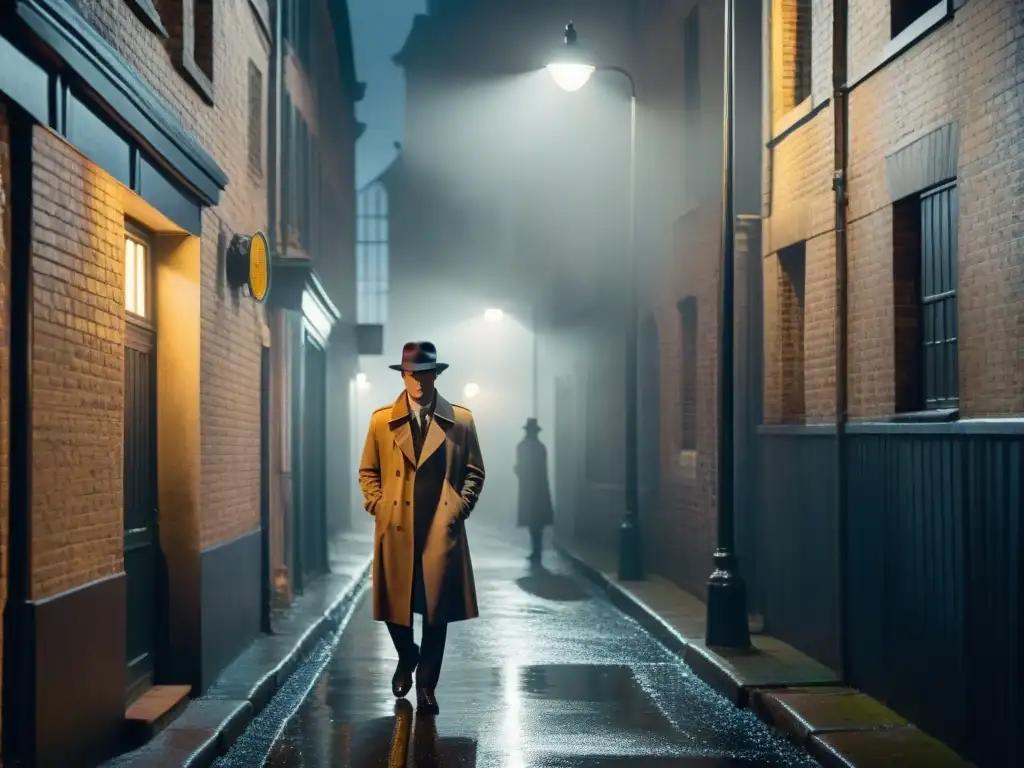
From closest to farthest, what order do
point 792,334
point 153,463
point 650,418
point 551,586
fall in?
point 153,463 < point 792,334 < point 551,586 < point 650,418

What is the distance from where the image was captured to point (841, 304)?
10484mm

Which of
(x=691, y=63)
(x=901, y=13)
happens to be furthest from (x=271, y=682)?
(x=691, y=63)

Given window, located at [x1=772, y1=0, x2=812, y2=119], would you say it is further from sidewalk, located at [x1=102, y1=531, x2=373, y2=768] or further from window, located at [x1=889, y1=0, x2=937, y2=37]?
sidewalk, located at [x1=102, y1=531, x2=373, y2=768]

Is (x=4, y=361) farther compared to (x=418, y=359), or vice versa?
(x=418, y=359)

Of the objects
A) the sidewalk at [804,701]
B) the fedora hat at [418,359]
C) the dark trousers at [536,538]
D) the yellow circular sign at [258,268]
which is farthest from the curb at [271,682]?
the dark trousers at [536,538]

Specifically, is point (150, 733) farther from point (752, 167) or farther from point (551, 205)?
point (551, 205)

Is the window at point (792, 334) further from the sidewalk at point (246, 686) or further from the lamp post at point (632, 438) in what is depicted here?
the lamp post at point (632, 438)

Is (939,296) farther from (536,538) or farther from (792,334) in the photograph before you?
(536,538)

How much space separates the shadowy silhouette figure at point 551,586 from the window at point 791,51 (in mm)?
6450

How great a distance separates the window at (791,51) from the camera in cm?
1262

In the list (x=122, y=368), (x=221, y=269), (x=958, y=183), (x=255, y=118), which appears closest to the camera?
(x=122, y=368)

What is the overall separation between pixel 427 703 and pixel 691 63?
36.4ft

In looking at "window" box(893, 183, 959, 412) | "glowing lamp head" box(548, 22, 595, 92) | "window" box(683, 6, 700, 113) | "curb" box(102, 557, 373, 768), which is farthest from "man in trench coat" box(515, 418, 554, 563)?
"window" box(893, 183, 959, 412)

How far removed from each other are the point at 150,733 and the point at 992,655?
4265 mm
